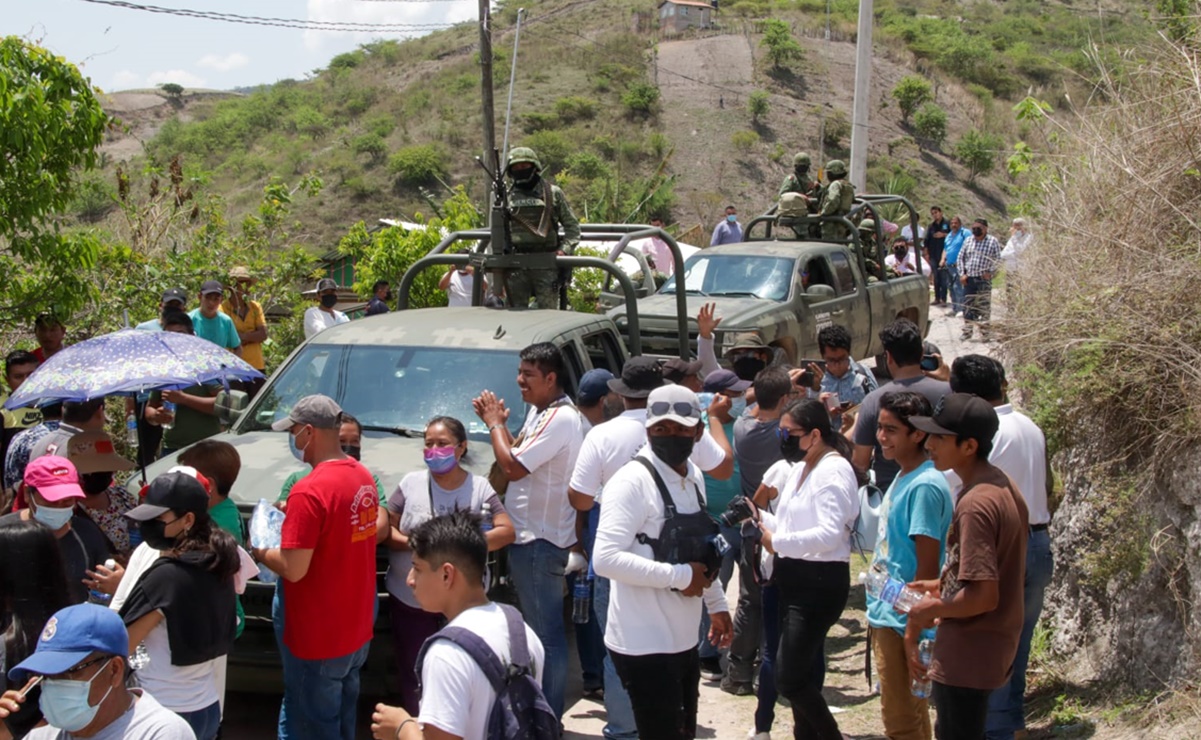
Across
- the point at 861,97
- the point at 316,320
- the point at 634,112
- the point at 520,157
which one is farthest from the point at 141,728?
the point at 634,112

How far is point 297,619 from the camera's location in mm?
4680

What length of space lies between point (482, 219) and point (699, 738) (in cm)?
1101

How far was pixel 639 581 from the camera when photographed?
4172 millimetres

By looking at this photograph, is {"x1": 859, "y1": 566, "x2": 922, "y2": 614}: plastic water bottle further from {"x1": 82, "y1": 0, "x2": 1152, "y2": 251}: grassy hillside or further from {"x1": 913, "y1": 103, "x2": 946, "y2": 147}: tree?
{"x1": 913, "y1": 103, "x2": 946, "y2": 147}: tree

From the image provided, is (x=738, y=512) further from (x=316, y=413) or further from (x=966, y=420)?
(x=316, y=413)

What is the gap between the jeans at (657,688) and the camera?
14.2 feet

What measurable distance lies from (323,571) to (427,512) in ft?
2.60

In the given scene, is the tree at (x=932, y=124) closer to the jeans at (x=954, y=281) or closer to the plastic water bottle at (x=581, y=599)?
the jeans at (x=954, y=281)

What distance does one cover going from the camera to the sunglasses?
4.38 metres

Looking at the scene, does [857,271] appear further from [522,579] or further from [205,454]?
[205,454]

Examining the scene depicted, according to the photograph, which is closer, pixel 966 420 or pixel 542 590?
pixel 966 420

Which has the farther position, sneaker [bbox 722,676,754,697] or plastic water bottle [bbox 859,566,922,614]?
sneaker [bbox 722,676,754,697]

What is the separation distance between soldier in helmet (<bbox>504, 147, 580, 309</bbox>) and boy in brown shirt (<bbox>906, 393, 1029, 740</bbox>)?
15.3 feet

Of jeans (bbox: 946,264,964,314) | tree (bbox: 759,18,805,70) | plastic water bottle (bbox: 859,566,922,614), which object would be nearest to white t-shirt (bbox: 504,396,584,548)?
plastic water bottle (bbox: 859,566,922,614)
